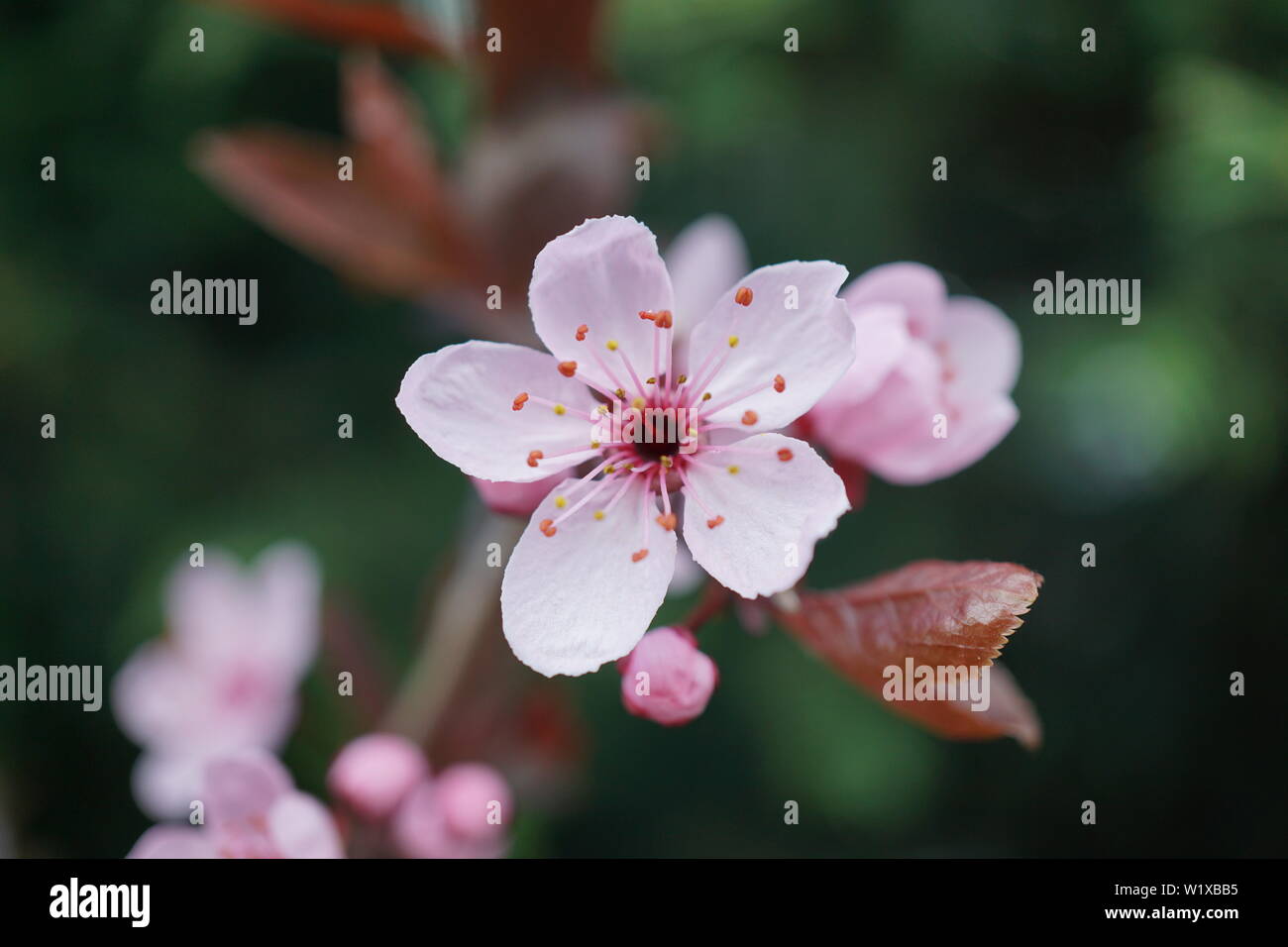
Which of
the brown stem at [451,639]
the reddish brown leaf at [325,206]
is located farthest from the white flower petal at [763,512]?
the reddish brown leaf at [325,206]

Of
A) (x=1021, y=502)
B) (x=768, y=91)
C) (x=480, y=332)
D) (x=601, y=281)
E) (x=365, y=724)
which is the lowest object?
(x=365, y=724)

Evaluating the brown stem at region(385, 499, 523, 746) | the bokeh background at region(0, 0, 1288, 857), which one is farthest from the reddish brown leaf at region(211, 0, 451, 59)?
the brown stem at region(385, 499, 523, 746)

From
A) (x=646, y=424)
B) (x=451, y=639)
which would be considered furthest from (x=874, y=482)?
(x=646, y=424)

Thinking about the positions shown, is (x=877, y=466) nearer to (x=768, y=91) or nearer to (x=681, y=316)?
(x=681, y=316)

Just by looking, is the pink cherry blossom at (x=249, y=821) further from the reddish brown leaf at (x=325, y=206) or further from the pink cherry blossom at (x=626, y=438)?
the reddish brown leaf at (x=325, y=206)

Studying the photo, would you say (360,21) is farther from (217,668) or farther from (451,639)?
(217,668)
